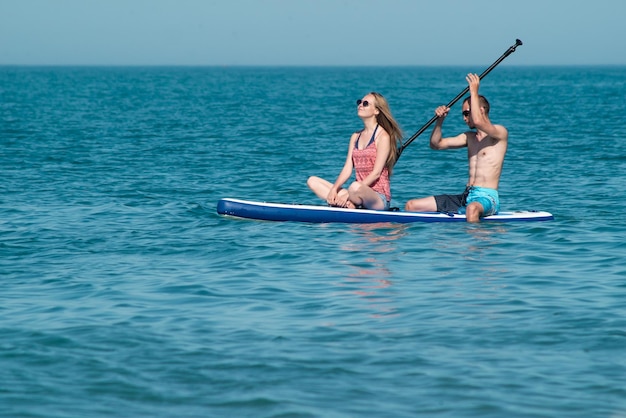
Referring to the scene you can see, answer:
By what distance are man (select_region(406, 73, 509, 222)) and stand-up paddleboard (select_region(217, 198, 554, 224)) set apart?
0.19m

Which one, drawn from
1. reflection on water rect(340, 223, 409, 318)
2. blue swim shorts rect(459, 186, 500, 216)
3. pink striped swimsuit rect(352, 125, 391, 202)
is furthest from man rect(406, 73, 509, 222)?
reflection on water rect(340, 223, 409, 318)

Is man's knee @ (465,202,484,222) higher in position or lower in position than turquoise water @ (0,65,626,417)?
higher

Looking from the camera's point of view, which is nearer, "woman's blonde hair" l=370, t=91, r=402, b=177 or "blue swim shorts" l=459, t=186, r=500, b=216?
"woman's blonde hair" l=370, t=91, r=402, b=177

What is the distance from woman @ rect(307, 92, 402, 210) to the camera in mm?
11789

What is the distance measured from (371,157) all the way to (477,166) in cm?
131

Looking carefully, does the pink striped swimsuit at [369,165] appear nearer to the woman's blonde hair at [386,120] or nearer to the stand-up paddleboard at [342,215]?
the woman's blonde hair at [386,120]

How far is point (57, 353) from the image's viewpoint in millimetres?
7047

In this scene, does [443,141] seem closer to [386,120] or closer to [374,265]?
[386,120]

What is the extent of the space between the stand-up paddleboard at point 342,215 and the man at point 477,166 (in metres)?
0.19

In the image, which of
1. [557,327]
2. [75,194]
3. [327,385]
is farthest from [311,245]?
[75,194]

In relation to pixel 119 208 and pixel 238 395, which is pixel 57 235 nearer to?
pixel 119 208

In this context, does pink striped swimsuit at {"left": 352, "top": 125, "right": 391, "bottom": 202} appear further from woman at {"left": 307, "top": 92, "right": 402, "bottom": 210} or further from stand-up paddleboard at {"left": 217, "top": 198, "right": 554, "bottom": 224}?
stand-up paddleboard at {"left": 217, "top": 198, "right": 554, "bottom": 224}

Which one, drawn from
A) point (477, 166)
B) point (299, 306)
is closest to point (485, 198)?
point (477, 166)

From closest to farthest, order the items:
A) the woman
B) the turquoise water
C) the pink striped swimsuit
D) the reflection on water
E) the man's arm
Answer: the turquoise water < the reflection on water < the woman < the pink striped swimsuit < the man's arm
